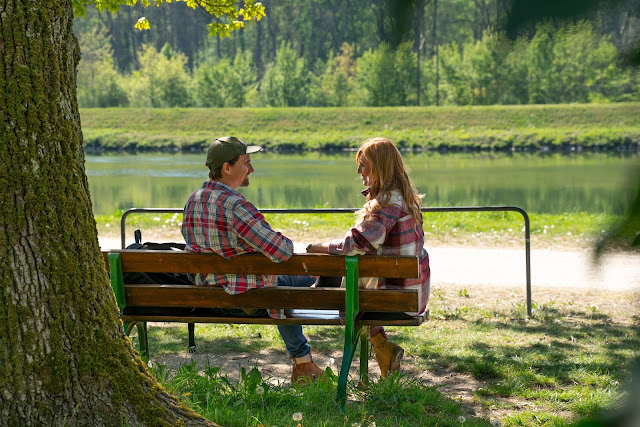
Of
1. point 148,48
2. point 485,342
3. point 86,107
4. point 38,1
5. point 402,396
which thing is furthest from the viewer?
point 148,48

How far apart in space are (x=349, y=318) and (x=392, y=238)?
2.10ft

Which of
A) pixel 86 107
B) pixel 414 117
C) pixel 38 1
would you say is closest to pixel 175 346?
pixel 38 1

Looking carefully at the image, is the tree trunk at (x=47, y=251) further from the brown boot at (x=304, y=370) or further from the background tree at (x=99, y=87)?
the background tree at (x=99, y=87)

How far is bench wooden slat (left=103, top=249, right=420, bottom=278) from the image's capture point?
13.2ft

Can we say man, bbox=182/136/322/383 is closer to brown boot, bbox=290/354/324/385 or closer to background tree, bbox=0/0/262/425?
brown boot, bbox=290/354/324/385

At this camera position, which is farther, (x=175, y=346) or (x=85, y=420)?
(x=175, y=346)

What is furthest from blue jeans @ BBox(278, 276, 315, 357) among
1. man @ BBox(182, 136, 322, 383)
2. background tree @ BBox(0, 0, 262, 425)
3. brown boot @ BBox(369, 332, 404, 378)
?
background tree @ BBox(0, 0, 262, 425)

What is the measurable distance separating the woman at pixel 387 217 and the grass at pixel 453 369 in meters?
0.58

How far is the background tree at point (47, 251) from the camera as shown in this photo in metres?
2.83

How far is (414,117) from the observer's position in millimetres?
49969

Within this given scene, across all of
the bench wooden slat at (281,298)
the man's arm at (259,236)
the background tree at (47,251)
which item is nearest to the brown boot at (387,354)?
the bench wooden slat at (281,298)

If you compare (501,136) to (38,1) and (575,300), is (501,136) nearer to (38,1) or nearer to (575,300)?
(575,300)

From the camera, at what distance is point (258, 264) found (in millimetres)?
4125

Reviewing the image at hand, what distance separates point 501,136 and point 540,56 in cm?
4578
